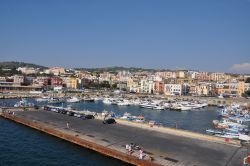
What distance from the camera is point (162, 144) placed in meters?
28.6

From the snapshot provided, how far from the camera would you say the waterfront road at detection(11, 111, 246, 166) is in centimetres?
2405

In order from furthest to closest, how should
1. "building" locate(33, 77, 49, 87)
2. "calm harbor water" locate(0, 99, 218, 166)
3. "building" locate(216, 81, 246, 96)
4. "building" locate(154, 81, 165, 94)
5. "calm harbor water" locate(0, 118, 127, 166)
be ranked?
"building" locate(33, 77, 49, 87)
"building" locate(154, 81, 165, 94)
"building" locate(216, 81, 246, 96)
"calm harbor water" locate(0, 99, 218, 166)
"calm harbor water" locate(0, 118, 127, 166)

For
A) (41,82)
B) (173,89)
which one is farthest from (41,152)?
(41,82)

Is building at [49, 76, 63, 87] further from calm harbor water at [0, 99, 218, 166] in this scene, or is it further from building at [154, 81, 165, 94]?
calm harbor water at [0, 99, 218, 166]

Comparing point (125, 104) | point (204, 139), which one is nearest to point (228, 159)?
point (204, 139)

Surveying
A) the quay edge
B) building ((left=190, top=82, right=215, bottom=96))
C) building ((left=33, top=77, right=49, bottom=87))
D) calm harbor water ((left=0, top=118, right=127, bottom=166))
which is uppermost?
building ((left=33, top=77, right=49, bottom=87))

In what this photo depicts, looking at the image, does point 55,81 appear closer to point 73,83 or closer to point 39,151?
point 73,83

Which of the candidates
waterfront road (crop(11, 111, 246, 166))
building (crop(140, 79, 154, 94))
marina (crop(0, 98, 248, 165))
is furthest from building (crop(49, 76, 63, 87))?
waterfront road (crop(11, 111, 246, 166))

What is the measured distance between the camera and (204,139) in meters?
31.4

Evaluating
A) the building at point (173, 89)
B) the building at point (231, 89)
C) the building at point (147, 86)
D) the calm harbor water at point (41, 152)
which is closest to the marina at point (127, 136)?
the calm harbor water at point (41, 152)

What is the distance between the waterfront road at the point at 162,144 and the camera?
78.9 ft

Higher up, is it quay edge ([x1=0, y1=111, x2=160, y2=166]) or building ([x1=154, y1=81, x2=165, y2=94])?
building ([x1=154, y1=81, x2=165, y2=94])

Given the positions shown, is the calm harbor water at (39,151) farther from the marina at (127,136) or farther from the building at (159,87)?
the building at (159,87)

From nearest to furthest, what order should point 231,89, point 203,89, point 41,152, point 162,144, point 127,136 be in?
point 162,144 < point 41,152 < point 127,136 < point 203,89 < point 231,89
